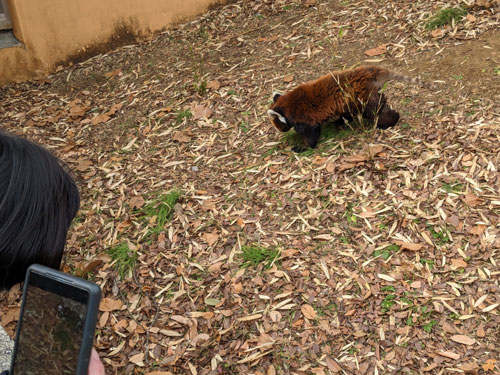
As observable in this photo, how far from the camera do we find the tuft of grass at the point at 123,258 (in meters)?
4.27

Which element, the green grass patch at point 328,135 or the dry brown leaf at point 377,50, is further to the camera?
the dry brown leaf at point 377,50

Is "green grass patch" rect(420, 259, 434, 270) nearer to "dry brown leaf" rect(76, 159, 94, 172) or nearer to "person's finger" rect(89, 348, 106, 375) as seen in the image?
"person's finger" rect(89, 348, 106, 375)

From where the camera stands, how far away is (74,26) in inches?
259

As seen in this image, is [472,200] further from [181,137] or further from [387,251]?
[181,137]

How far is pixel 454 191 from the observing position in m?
4.11

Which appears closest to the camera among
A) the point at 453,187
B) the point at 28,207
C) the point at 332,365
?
the point at 28,207

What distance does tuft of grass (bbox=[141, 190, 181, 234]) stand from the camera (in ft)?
14.9

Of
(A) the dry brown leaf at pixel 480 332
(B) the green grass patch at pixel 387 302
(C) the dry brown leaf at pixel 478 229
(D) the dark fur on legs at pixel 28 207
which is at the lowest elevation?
(A) the dry brown leaf at pixel 480 332

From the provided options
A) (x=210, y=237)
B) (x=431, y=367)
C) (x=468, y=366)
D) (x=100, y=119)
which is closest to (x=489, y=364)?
(x=468, y=366)

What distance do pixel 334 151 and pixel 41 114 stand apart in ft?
11.3

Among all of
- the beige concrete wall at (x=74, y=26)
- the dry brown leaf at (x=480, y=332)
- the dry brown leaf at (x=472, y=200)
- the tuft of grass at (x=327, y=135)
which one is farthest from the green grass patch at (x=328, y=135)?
the beige concrete wall at (x=74, y=26)

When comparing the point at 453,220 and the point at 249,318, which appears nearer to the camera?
the point at 249,318

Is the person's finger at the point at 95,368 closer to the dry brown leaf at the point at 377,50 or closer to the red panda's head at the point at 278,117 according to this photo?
the red panda's head at the point at 278,117

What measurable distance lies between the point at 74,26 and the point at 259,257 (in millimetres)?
4159
